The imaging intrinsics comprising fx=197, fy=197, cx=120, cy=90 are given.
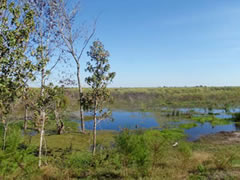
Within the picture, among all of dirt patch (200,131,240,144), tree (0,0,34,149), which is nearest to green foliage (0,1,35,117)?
tree (0,0,34,149)

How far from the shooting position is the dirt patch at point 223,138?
20.7 metres

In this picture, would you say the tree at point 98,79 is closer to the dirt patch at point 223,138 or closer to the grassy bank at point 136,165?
the grassy bank at point 136,165

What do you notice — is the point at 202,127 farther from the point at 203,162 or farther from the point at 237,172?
the point at 237,172

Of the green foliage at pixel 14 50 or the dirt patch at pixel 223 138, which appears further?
the dirt patch at pixel 223 138

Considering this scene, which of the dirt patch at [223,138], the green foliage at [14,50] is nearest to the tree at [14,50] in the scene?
the green foliage at [14,50]

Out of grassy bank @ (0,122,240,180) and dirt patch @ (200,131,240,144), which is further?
dirt patch @ (200,131,240,144)

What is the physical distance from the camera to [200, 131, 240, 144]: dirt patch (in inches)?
814

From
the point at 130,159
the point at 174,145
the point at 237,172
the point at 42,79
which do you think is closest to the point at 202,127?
the point at 174,145

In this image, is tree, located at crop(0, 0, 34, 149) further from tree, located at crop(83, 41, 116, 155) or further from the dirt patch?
the dirt patch

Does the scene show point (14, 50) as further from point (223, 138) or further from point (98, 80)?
point (223, 138)

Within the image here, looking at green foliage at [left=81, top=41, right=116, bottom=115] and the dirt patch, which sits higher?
green foliage at [left=81, top=41, right=116, bottom=115]

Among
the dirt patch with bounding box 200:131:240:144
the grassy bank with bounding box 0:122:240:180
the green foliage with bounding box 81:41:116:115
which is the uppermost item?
the green foliage with bounding box 81:41:116:115

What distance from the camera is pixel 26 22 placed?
24.2 ft

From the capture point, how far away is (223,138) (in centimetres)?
2205
